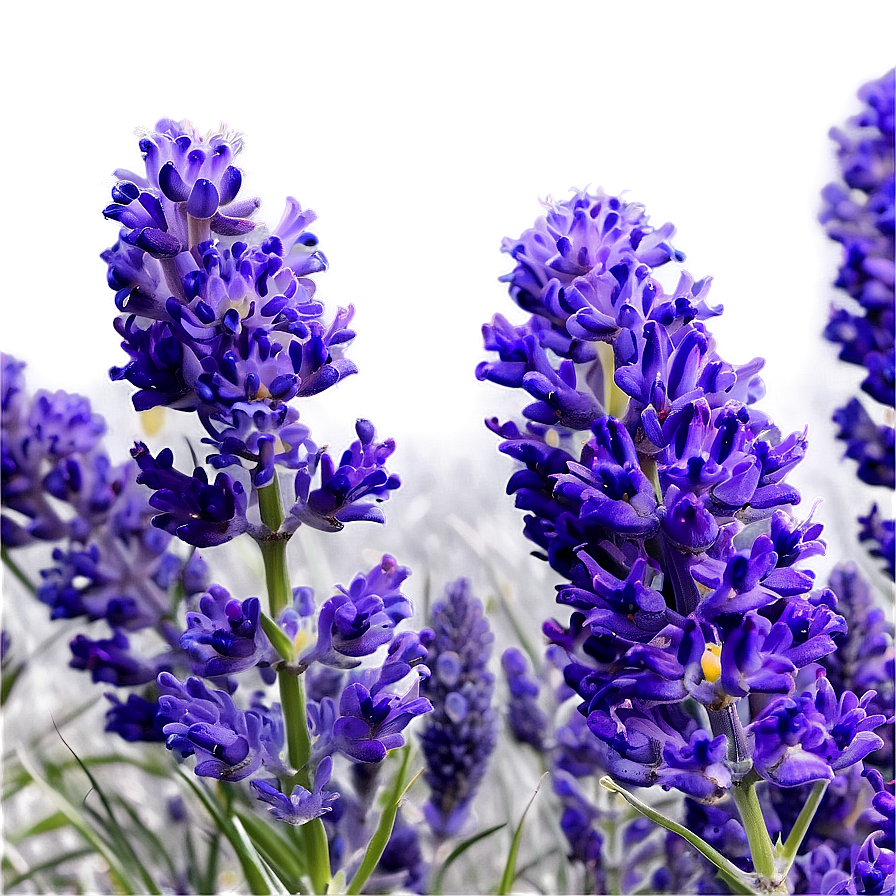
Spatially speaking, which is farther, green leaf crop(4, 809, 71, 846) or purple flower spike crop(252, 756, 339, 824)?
green leaf crop(4, 809, 71, 846)

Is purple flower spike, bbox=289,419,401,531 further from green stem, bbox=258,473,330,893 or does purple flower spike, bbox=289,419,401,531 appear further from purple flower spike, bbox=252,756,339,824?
purple flower spike, bbox=252,756,339,824

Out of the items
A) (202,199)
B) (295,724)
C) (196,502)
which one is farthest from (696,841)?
(202,199)

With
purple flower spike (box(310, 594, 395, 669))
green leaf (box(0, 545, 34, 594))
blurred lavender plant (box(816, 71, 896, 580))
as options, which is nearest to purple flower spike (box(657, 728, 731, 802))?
purple flower spike (box(310, 594, 395, 669))

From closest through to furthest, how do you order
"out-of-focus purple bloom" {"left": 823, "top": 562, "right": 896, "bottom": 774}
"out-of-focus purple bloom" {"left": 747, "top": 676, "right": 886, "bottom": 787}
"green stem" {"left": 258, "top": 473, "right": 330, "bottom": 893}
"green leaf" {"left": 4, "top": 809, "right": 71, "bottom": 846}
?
"out-of-focus purple bloom" {"left": 747, "top": 676, "right": 886, "bottom": 787}
"green stem" {"left": 258, "top": 473, "right": 330, "bottom": 893}
"out-of-focus purple bloom" {"left": 823, "top": 562, "right": 896, "bottom": 774}
"green leaf" {"left": 4, "top": 809, "right": 71, "bottom": 846}

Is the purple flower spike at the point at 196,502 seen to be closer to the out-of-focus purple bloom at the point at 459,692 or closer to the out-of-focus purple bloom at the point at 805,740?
the out-of-focus purple bloom at the point at 459,692

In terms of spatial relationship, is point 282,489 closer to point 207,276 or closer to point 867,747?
point 207,276

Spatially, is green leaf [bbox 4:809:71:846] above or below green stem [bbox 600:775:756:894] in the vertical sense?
below

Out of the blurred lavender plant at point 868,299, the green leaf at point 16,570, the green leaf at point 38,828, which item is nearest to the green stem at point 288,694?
the green leaf at point 16,570

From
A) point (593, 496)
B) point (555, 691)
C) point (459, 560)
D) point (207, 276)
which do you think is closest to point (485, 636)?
point (555, 691)
